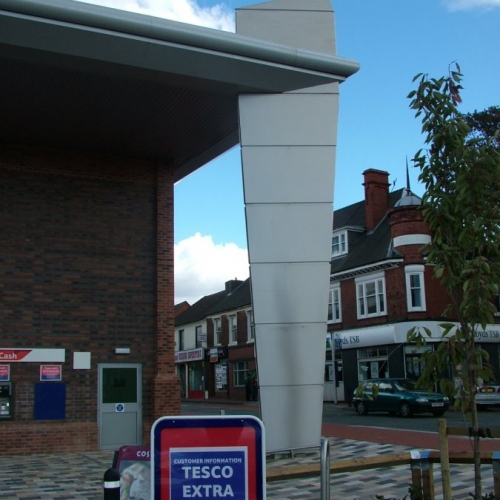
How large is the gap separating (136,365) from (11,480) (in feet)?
17.2

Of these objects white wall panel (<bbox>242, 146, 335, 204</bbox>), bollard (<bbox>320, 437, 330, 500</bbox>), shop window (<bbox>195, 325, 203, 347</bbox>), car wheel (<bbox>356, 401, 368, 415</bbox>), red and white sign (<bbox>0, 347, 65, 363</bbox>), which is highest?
white wall panel (<bbox>242, 146, 335, 204</bbox>)

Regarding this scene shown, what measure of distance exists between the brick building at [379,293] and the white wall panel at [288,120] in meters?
19.4

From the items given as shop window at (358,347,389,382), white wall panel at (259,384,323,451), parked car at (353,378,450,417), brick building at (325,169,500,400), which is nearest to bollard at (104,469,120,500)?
white wall panel at (259,384,323,451)

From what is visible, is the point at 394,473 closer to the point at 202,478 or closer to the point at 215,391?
the point at 202,478

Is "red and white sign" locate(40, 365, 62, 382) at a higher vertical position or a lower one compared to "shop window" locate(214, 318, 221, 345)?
lower

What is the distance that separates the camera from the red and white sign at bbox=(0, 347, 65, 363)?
1471cm

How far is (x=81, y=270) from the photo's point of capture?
15656 mm

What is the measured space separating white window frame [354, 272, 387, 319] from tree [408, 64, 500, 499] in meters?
30.0

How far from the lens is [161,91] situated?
13.3 metres

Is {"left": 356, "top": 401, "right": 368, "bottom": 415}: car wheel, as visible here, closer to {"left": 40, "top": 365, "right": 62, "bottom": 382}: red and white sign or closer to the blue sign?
{"left": 40, "top": 365, "right": 62, "bottom": 382}: red and white sign

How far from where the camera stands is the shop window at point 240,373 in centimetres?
4763

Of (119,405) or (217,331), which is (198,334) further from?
(119,405)

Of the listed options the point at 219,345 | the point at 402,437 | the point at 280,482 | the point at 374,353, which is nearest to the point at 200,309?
the point at 219,345

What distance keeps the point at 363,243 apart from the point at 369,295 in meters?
3.70
